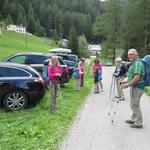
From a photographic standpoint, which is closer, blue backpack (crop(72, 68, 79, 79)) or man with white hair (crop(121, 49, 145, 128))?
man with white hair (crop(121, 49, 145, 128))

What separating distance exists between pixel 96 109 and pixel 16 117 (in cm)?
331

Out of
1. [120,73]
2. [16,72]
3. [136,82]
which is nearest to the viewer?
[136,82]

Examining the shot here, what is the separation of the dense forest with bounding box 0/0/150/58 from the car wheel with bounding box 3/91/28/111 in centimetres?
5590

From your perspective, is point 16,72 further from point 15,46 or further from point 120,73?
Result: point 15,46

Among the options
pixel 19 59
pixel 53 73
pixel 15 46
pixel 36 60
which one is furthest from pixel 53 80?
pixel 15 46

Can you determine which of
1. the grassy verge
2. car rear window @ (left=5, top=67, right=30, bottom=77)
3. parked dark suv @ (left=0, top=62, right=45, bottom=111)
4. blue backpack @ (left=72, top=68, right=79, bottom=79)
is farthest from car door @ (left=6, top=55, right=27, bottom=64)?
car rear window @ (left=5, top=67, right=30, bottom=77)

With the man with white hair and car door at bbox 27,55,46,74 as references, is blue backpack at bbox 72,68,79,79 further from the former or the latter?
the man with white hair

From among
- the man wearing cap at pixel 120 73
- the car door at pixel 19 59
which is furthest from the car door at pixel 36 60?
the man wearing cap at pixel 120 73

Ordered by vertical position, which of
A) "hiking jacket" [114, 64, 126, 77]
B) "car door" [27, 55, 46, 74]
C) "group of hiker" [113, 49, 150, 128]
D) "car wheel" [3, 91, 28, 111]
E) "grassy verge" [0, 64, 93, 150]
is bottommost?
"grassy verge" [0, 64, 93, 150]

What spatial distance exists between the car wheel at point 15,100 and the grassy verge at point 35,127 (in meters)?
0.22

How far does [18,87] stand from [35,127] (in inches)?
124

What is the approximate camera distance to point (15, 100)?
12.9 metres

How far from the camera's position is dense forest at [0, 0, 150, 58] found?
69500 millimetres

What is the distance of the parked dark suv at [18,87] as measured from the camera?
41.9 feet
